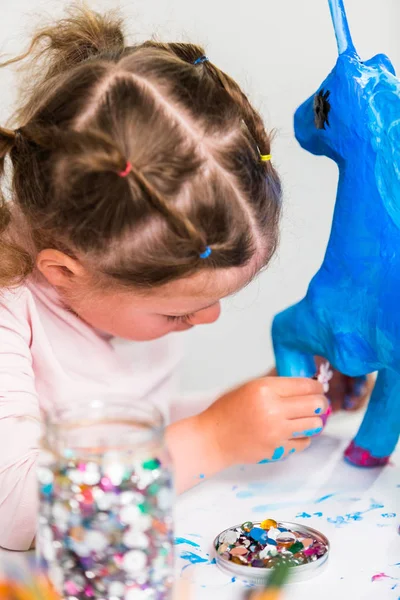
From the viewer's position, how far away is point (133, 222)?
540 millimetres

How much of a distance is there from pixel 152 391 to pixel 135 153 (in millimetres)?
334

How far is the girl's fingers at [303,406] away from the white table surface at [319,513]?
0.06m

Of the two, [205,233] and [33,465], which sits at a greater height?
[205,233]

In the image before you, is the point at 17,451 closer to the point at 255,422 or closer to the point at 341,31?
the point at 255,422

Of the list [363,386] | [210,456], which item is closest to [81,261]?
[210,456]

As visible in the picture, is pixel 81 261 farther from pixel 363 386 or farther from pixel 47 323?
pixel 363 386

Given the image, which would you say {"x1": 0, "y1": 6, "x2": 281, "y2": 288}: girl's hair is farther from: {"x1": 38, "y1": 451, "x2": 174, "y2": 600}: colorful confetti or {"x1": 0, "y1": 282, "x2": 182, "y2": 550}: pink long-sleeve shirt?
{"x1": 38, "y1": 451, "x2": 174, "y2": 600}: colorful confetti

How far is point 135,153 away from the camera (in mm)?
524

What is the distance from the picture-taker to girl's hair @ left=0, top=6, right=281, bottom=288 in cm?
53

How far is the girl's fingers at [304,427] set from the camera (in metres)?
0.63

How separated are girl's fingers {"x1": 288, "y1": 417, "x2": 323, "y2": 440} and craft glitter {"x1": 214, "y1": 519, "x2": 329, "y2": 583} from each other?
0.27 ft

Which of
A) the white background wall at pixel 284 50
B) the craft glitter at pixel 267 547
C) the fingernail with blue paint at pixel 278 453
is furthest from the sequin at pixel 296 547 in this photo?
the white background wall at pixel 284 50

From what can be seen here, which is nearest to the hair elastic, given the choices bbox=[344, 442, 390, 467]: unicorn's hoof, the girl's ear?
the girl's ear

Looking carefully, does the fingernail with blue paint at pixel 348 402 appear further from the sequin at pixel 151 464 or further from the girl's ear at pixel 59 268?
the sequin at pixel 151 464
